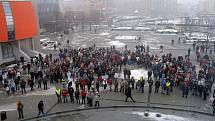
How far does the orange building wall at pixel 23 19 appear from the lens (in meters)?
32.9

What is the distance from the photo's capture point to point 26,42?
36.7 m

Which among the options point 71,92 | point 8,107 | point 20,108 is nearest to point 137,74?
point 71,92

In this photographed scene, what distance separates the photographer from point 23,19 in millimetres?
34188

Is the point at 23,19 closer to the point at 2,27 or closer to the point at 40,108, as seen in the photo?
the point at 2,27

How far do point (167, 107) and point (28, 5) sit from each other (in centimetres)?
2435

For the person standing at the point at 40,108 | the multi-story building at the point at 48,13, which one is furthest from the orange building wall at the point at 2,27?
the multi-story building at the point at 48,13

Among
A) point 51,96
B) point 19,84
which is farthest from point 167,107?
point 19,84

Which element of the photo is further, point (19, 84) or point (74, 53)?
point (74, 53)

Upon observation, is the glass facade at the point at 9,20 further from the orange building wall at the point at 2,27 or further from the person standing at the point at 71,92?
the person standing at the point at 71,92

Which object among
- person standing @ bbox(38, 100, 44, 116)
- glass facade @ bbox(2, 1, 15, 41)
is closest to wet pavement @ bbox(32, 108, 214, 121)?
person standing @ bbox(38, 100, 44, 116)

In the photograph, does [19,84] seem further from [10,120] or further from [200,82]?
[200,82]

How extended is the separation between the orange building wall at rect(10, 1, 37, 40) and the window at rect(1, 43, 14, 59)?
1.55 m

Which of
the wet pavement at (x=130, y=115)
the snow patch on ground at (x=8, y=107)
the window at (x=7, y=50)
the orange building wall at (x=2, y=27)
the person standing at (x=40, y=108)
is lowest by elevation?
the wet pavement at (x=130, y=115)

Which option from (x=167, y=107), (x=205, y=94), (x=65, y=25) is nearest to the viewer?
(x=167, y=107)
